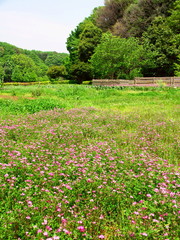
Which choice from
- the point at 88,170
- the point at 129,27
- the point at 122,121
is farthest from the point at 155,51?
the point at 88,170

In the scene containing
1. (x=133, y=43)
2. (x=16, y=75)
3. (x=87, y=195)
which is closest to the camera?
(x=87, y=195)

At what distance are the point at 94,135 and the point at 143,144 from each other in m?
1.58

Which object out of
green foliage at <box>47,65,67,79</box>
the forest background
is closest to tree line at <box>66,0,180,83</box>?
the forest background

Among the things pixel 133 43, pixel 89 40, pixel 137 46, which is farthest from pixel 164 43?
pixel 89 40

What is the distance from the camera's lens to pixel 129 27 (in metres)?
42.8

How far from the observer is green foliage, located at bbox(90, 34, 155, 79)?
30.1 meters

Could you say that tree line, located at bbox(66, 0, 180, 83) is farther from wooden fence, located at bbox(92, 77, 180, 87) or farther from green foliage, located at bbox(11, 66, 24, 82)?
green foliage, located at bbox(11, 66, 24, 82)

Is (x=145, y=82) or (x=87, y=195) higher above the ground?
(x=145, y=82)

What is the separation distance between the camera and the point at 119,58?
3045 centimetres

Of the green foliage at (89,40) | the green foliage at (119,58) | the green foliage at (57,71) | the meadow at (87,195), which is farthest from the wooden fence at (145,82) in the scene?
the green foliage at (57,71)

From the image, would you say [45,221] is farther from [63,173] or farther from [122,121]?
[122,121]

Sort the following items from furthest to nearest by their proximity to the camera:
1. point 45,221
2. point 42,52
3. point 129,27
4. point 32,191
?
point 42,52, point 129,27, point 32,191, point 45,221

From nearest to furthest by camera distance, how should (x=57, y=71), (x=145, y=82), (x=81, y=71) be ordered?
(x=145, y=82), (x=81, y=71), (x=57, y=71)

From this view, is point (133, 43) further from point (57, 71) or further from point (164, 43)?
point (57, 71)
